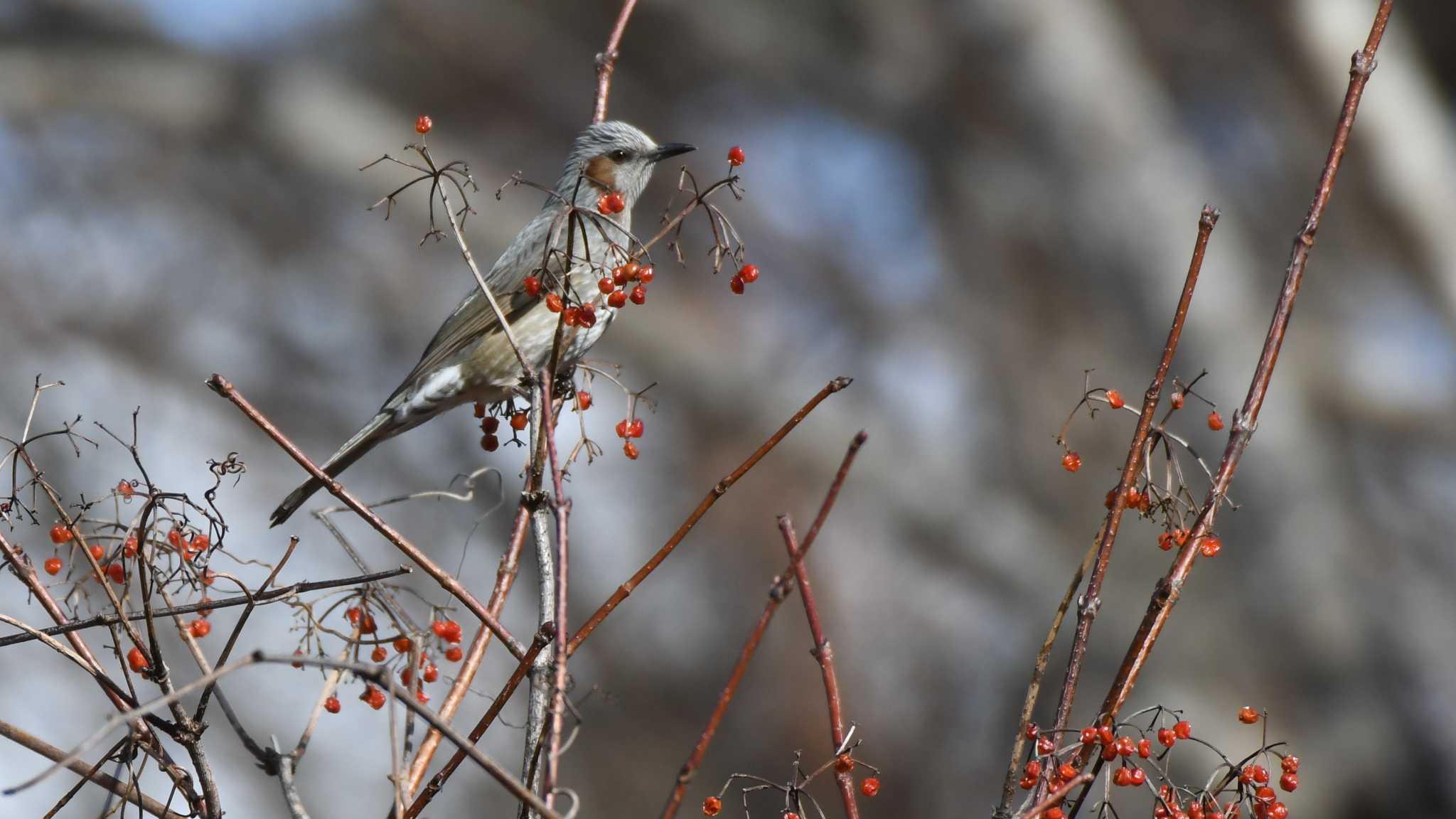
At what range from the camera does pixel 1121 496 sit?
1.63m

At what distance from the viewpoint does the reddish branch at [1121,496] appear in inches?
64.5

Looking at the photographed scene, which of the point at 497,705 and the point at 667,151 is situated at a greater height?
the point at 667,151

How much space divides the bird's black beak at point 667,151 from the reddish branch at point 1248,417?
1.97m

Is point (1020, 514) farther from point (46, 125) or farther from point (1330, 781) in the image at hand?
point (46, 125)

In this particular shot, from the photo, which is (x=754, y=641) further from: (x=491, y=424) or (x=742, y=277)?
(x=491, y=424)

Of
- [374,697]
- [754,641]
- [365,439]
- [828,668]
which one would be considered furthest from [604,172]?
[754,641]

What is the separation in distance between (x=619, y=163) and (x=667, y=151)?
0.94 ft

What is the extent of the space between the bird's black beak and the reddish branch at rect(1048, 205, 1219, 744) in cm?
202

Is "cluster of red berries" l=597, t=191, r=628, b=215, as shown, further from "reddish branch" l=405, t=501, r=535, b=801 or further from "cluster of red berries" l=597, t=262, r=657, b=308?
"reddish branch" l=405, t=501, r=535, b=801

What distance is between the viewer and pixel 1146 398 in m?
1.74

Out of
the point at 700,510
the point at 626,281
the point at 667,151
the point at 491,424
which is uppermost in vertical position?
the point at 667,151

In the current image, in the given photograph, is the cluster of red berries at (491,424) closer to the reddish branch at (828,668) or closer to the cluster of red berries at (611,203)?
the cluster of red berries at (611,203)

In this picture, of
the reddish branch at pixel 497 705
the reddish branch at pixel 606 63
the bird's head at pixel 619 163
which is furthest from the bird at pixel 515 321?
the reddish branch at pixel 497 705

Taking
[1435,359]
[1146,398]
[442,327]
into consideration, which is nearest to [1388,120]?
[1435,359]
